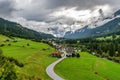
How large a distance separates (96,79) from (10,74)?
61036 millimetres

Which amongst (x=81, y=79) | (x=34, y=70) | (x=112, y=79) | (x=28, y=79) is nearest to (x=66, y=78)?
(x=81, y=79)

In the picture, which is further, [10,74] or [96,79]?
[96,79]

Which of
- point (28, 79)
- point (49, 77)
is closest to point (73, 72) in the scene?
point (49, 77)

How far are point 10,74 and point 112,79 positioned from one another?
7580 cm

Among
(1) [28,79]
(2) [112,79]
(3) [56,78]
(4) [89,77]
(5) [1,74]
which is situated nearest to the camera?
(5) [1,74]

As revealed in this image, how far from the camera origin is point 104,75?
140625mm

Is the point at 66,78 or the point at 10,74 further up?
the point at 10,74

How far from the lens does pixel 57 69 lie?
491 ft

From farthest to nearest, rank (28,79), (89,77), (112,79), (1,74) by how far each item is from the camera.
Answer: (112,79)
(89,77)
(28,79)
(1,74)

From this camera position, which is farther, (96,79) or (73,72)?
(73,72)

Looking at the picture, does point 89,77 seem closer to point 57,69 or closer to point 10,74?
point 57,69

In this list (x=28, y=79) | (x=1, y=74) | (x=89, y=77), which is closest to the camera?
(x=1, y=74)

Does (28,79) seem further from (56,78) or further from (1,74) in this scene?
(56,78)

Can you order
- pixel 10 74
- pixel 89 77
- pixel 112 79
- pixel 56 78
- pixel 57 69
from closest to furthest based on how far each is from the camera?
pixel 10 74 < pixel 56 78 < pixel 89 77 < pixel 112 79 < pixel 57 69
